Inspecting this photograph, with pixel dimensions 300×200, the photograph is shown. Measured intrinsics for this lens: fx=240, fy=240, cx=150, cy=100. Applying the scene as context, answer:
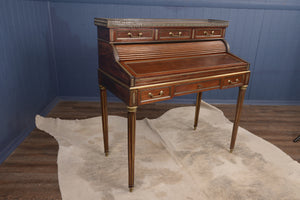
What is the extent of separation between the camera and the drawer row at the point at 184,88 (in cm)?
187

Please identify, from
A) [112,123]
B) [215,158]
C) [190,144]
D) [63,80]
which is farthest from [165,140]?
[63,80]

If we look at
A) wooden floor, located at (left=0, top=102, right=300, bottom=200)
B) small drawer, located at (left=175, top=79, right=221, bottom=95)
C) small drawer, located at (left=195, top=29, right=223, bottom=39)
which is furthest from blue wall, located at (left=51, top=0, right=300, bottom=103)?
small drawer, located at (left=175, top=79, right=221, bottom=95)

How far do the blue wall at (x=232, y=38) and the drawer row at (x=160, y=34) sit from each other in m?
1.57

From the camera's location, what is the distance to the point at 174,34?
218 cm

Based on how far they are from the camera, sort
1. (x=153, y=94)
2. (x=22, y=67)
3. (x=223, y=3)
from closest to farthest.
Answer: (x=153, y=94) → (x=22, y=67) → (x=223, y=3)

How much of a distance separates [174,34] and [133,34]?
0.41 meters

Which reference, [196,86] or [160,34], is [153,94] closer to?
[196,86]

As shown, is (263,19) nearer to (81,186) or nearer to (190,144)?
(190,144)

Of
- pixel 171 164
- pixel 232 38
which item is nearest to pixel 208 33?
pixel 171 164

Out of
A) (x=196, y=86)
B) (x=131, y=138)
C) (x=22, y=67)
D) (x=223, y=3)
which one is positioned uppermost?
(x=223, y=3)

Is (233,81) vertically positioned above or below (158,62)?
below

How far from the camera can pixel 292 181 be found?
7.61 ft

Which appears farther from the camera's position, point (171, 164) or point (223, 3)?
point (223, 3)

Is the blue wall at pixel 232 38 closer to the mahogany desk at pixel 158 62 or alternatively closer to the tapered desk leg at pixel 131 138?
the mahogany desk at pixel 158 62
